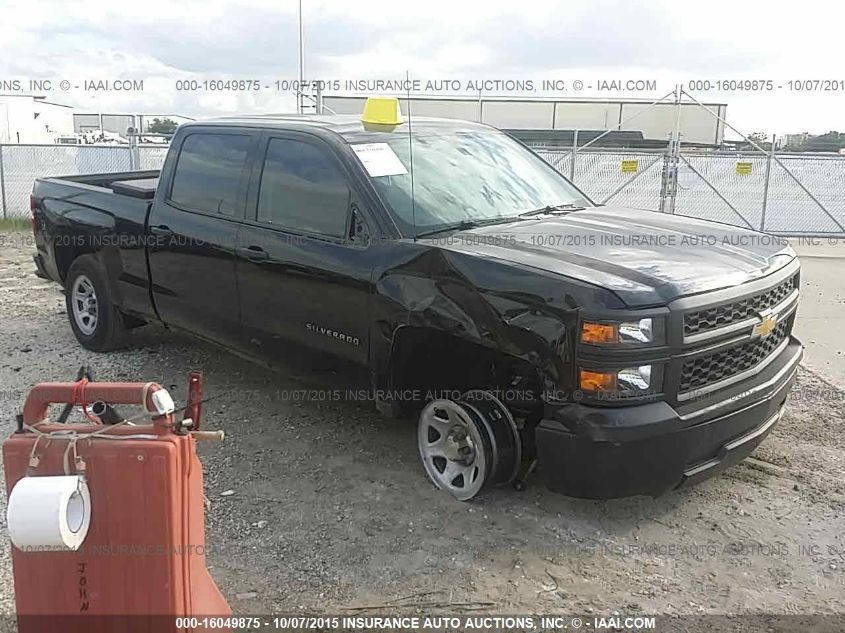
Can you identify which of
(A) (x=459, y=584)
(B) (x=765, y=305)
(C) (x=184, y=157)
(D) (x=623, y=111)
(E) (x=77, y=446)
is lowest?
(A) (x=459, y=584)

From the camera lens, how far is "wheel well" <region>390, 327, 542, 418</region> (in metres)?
3.81

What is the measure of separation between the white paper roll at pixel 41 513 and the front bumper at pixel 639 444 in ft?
6.41

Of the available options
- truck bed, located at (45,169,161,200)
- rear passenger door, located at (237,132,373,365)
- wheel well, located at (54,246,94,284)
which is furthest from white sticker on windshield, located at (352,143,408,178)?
wheel well, located at (54,246,94,284)

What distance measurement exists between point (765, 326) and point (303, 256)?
93.5 inches

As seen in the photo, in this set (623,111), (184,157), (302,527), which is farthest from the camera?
(623,111)

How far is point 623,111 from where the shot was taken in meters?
26.4

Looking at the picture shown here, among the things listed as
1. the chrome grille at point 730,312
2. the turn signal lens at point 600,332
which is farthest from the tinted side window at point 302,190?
the chrome grille at point 730,312

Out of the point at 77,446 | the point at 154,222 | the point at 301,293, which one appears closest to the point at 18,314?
A: the point at 154,222

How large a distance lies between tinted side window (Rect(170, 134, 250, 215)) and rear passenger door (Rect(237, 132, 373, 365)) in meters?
0.21

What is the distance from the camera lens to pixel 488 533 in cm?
370

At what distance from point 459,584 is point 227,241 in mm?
2523

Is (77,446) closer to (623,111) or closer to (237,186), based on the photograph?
(237,186)

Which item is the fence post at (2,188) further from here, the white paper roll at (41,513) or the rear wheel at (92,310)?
the white paper roll at (41,513)

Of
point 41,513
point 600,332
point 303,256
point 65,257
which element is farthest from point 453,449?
point 65,257
